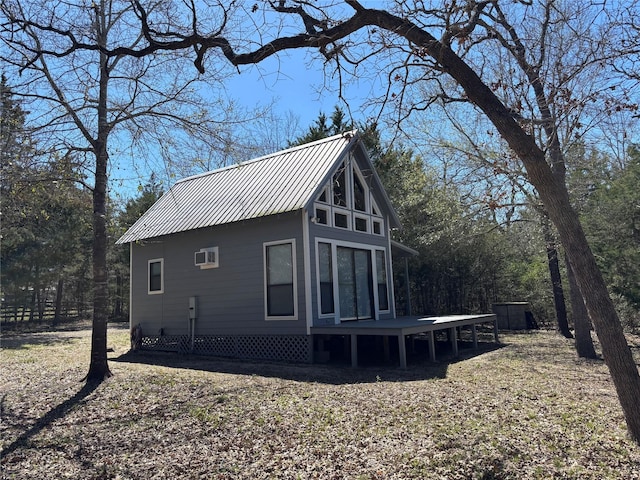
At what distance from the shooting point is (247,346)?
11.0 m

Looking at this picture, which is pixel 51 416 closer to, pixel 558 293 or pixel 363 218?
pixel 363 218

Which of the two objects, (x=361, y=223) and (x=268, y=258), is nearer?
(x=268, y=258)

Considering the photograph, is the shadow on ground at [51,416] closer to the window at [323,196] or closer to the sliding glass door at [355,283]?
the sliding glass door at [355,283]

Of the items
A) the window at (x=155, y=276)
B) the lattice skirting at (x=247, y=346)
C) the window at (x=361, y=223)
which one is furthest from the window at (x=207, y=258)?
the window at (x=361, y=223)

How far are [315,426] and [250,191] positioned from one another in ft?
25.4

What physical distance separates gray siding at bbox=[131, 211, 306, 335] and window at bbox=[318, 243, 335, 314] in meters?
0.61

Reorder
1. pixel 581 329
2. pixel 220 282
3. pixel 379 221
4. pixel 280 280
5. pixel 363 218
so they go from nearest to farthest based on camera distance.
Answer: pixel 581 329
pixel 280 280
pixel 220 282
pixel 363 218
pixel 379 221

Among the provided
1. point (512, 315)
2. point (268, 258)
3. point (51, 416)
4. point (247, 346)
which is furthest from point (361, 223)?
point (51, 416)

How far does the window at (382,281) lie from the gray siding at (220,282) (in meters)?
3.32

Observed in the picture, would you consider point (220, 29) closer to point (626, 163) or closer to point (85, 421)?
point (85, 421)

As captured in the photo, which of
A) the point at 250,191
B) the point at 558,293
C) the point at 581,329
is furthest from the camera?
the point at 558,293

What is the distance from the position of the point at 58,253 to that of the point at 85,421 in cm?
1660

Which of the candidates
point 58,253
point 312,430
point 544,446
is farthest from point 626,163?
point 58,253

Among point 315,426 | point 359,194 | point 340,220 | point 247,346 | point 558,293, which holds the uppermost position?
point 359,194
